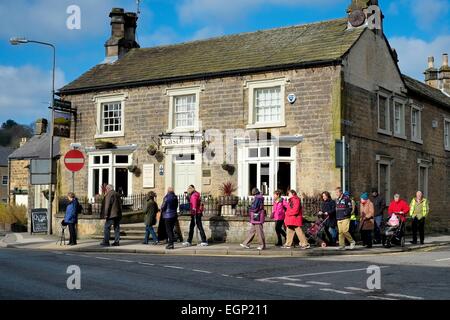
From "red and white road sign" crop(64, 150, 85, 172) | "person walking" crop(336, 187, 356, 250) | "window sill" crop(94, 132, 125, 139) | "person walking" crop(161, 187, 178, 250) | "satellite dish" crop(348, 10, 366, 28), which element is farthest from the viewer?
"window sill" crop(94, 132, 125, 139)

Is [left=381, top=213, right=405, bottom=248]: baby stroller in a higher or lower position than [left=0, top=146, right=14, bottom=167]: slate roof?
lower

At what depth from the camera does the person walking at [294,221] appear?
1775cm

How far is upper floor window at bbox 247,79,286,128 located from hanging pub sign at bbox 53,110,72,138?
8.97 meters

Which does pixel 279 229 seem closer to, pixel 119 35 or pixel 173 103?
pixel 173 103

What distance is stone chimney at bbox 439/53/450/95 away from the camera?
35.5 metres

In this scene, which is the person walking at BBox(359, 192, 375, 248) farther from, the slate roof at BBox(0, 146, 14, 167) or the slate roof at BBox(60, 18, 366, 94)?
the slate roof at BBox(0, 146, 14, 167)

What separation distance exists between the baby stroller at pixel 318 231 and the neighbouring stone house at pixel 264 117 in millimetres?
3057

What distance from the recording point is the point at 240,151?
23.3m

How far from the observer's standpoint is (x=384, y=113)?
25062mm

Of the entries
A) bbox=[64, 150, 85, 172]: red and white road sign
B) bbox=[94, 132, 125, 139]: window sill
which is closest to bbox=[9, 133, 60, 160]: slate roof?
bbox=[94, 132, 125, 139]: window sill

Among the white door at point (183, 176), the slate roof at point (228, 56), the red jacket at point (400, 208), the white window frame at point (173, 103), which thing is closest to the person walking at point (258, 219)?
the red jacket at point (400, 208)

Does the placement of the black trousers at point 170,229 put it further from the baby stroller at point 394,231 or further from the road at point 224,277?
the baby stroller at point 394,231
